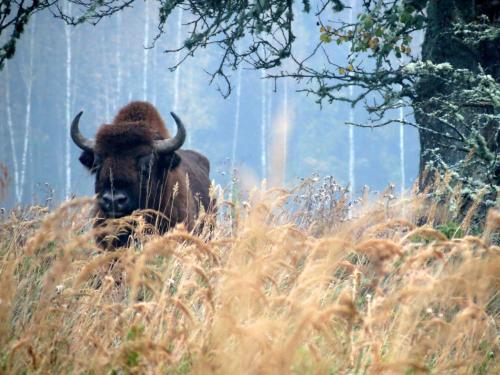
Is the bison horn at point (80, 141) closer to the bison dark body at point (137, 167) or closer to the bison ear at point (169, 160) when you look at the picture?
the bison dark body at point (137, 167)

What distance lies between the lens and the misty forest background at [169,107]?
262 feet

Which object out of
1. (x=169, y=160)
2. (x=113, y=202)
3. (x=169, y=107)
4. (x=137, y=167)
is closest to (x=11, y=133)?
(x=169, y=107)

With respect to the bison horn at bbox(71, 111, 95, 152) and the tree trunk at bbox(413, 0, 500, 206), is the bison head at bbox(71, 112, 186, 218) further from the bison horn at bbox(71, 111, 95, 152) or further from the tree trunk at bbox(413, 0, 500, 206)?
the tree trunk at bbox(413, 0, 500, 206)

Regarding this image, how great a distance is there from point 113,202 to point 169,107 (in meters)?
85.1

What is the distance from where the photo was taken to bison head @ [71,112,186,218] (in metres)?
7.74

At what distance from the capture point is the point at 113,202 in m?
7.60

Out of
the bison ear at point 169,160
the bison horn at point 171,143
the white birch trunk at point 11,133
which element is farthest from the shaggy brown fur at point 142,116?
the white birch trunk at point 11,133

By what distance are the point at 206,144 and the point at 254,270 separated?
85560 mm

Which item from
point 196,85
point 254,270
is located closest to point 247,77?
point 196,85

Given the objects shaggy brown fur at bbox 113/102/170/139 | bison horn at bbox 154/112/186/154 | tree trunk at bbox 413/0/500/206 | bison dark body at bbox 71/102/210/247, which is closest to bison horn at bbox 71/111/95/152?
bison dark body at bbox 71/102/210/247

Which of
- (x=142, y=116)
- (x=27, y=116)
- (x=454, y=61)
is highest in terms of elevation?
(x=454, y=61)

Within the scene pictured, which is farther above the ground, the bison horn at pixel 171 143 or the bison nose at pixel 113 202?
the bison horn at pixel 171 143

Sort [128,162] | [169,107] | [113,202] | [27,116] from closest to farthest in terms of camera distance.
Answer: [113,202] → [128,162] → [27,116] → [169,107]

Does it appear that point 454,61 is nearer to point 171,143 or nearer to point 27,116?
point 171,143
